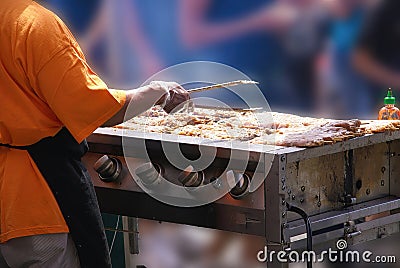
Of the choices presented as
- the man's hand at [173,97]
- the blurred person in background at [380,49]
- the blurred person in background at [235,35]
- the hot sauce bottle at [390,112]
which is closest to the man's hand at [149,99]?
the man's hand at [173,97]

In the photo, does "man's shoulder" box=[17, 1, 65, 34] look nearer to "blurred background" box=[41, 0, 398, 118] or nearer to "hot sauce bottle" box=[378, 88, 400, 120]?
"hot sauce bottle" box=[378, 88, 400, 120]

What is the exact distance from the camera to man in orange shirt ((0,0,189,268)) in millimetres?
2539

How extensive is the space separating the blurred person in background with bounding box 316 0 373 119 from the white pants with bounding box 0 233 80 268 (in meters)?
1.96

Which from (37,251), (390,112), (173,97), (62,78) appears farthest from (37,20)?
(390,112)

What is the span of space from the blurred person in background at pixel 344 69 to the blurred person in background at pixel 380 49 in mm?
32

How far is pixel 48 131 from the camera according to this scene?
2.64 metres

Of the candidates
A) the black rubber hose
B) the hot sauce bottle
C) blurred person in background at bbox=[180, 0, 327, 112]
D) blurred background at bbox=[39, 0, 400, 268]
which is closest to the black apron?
the black rubber hose

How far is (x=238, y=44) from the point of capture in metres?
4.41

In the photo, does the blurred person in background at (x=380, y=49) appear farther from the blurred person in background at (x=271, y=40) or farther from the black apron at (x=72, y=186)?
the black apron at (x=72, y=186)

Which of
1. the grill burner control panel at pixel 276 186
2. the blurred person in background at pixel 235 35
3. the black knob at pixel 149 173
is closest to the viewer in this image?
the grill burner control panel at pixel 276 186

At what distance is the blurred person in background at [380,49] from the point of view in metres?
4.07

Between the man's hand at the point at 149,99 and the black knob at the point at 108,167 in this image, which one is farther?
the black knob at the point at 108,167

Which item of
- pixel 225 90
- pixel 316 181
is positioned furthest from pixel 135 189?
pixel 225 90

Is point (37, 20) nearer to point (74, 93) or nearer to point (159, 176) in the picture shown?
point (74, 93)
